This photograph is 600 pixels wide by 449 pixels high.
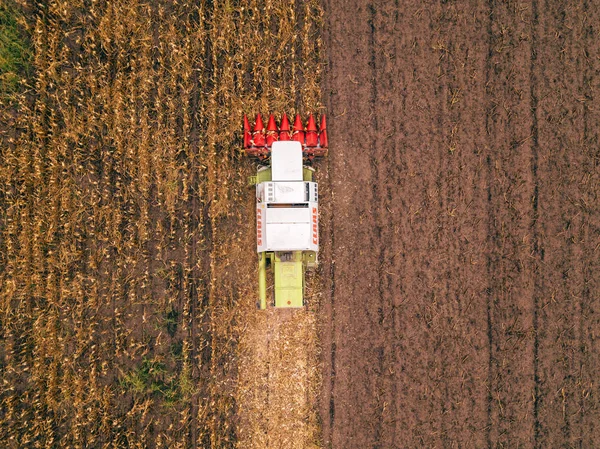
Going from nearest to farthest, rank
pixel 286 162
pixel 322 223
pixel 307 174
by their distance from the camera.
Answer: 1. pixel 286 162
2. pixel 307 174
3. pixel 322 223

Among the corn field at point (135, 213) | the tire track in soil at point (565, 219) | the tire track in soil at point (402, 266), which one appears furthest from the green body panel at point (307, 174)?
the tire track in soil at point (565, 219)

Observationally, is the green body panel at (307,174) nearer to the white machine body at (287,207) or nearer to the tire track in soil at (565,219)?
the white machine body at (287,207)

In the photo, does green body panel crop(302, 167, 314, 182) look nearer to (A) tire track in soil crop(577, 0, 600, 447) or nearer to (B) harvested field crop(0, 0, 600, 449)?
(B) harvested field crop(0, 0, 600, 449)

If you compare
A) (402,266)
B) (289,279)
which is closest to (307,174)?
(289,279)

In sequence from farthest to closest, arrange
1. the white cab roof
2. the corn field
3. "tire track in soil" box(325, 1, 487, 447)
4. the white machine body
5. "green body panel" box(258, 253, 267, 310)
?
1. "tire track in soil" box(325, 1, 487, 447)
2. the corn field
3. "green body panel" box(258, 253, 267, 310)
4. the white cab roof
5. the white machine body

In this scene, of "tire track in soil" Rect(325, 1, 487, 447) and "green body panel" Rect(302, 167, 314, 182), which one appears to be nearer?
"green body panel" Rect(302, 167, 314, 182)

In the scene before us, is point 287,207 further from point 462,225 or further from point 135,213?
point 462,225

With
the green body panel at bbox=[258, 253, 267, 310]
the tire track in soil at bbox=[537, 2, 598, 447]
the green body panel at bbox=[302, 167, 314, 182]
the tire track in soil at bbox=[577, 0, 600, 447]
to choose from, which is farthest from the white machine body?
the tire track in soil at bbox=[577, 0, 600, 447]
